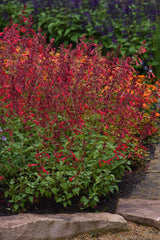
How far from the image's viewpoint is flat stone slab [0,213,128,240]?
8.82 ft

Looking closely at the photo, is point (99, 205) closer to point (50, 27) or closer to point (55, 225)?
point (55, 225)

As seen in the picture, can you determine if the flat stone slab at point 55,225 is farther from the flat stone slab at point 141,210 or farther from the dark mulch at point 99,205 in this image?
the dark mulch at point 99,205

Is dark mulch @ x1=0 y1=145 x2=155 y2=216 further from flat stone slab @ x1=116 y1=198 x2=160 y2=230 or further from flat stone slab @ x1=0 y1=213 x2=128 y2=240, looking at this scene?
flat stone slab @ x1=0 y1=213 x2=128 y2=240

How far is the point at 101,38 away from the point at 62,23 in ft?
2.93

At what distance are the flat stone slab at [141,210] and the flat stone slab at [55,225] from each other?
0.14 meters

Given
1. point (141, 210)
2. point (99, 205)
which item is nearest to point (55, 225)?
point (99, 205)

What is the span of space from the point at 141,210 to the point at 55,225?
0.78 metres

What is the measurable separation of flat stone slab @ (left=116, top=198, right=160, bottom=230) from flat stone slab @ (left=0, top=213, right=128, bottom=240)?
0.45 feet

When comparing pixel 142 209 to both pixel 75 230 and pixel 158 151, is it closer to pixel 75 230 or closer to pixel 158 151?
pixel 75 230

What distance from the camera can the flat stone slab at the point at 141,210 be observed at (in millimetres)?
2961

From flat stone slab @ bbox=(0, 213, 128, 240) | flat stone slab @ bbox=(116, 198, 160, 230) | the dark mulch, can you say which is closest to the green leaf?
the dark mulch

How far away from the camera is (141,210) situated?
122 inches

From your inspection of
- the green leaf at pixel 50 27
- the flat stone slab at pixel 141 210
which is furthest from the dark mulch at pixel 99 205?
the green leaf at pixel 50 27

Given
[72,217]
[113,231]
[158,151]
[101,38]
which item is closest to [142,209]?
A: [113,231]
